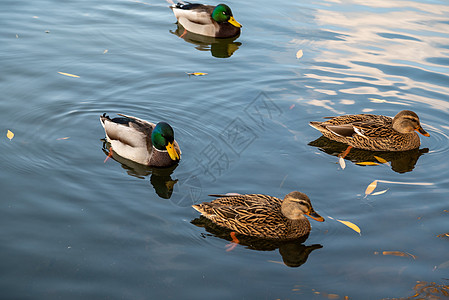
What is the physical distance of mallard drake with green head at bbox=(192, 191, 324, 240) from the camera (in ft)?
20.0

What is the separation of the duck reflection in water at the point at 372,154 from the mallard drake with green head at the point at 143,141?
220cm

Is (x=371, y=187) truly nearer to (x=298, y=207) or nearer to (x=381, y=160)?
(x=381, y=160)

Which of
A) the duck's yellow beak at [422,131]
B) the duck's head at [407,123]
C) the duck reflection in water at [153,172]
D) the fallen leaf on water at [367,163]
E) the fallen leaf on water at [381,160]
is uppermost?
the duck's head at [407,123]

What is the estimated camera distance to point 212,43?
12.7m

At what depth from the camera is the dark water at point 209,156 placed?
18.3 feet

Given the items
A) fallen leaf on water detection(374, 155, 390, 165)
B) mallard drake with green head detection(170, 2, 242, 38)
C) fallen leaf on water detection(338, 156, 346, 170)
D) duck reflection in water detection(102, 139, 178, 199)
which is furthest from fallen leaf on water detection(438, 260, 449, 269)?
mallard drake with green head detection(170, 2, 242, 38)

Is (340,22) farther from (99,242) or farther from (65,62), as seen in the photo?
(99,242)

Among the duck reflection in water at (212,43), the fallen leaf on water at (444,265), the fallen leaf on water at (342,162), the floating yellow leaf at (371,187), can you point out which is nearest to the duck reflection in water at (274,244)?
the fallen leaf on water at (444,265)

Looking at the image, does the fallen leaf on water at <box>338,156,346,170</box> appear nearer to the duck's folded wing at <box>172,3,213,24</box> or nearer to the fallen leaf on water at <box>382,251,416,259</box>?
the fallen leaf on water at <box>382,251,416,259</box>

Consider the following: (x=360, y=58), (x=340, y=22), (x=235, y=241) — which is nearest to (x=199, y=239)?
(x=235, y=241)

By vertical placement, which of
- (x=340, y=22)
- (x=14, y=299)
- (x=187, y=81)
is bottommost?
(x=14, y=299)

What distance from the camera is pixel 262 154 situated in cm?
791

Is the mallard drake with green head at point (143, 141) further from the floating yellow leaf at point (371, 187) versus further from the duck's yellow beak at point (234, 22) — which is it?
the duck's yellow beak at point (234, 22)

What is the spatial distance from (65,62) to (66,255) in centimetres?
577
